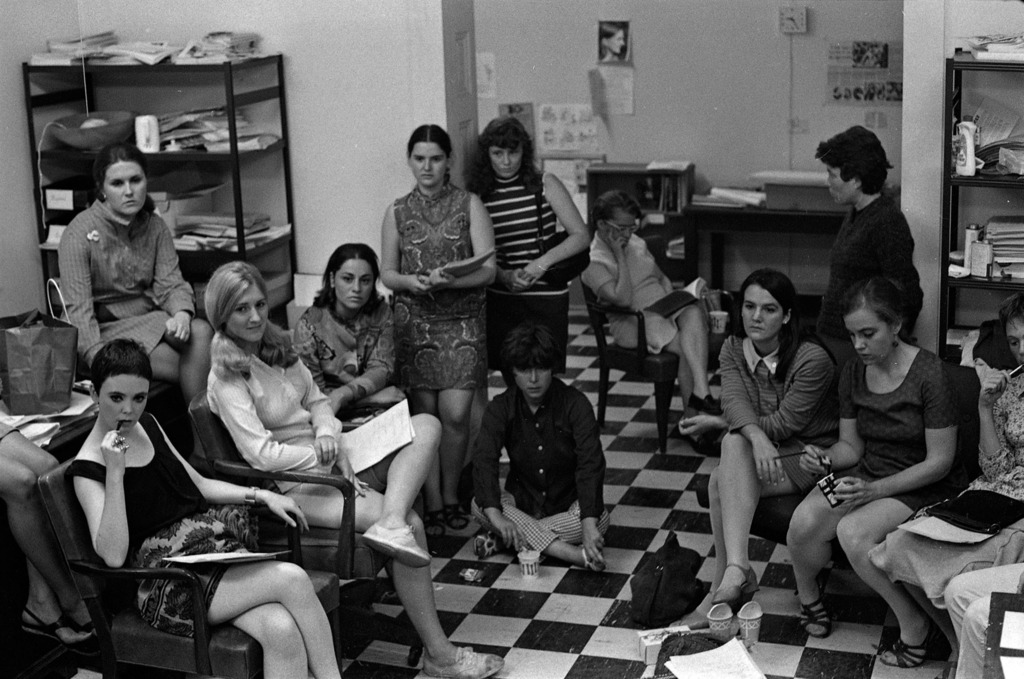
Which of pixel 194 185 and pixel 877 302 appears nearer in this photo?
pixel 877 302

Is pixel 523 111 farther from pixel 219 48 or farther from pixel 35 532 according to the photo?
pixel 35 532

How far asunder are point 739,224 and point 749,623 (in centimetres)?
415

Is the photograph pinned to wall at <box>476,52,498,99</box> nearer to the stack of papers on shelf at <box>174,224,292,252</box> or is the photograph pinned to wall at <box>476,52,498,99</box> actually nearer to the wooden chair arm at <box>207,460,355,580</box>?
the stack of papers on shelf at <box>174,224,292,252</box>

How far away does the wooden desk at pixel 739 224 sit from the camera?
25.9 ft

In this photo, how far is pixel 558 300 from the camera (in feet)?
18.7

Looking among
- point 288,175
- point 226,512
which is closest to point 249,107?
point 288,175

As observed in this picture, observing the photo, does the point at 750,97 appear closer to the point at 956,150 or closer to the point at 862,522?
the point at 956,150

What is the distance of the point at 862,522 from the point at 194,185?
3.56m

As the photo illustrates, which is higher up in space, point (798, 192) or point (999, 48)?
point (999, 48)

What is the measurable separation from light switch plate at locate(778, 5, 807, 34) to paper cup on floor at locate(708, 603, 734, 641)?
4759 millimetres

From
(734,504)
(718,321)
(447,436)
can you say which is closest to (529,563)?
(447,436)

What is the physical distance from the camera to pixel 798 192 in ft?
26.1

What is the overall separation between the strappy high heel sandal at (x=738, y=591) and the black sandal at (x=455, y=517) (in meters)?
1.29

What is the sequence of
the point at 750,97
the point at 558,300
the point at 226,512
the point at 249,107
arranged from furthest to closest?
1. the point at 750,97
2. the point at 249,107
3. the point at 558,300
4. the point at 226,512
